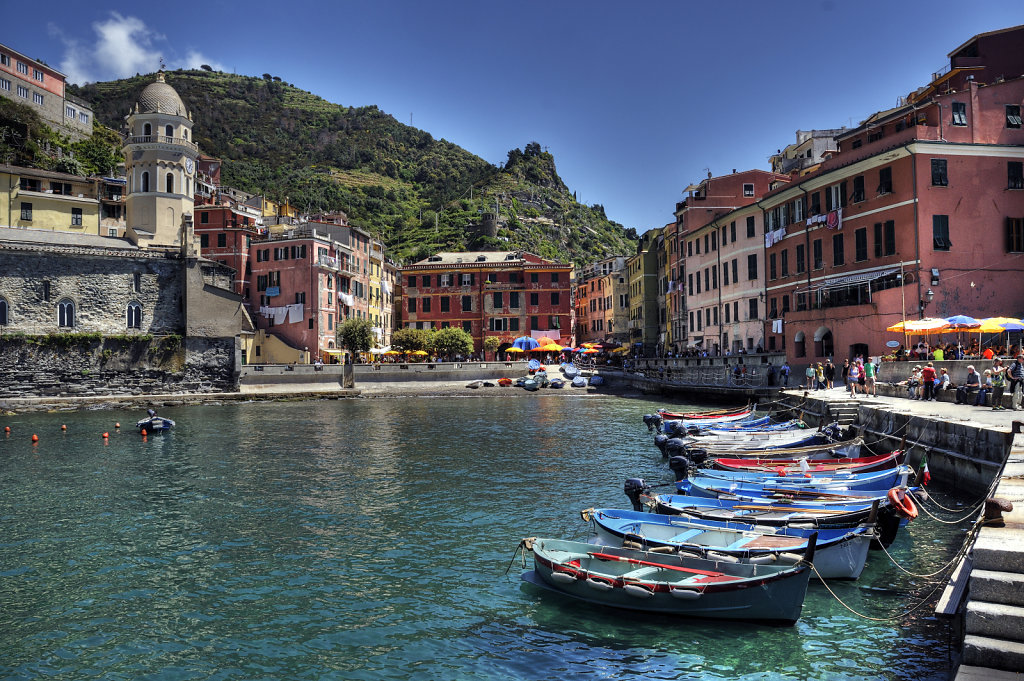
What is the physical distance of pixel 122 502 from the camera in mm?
21516

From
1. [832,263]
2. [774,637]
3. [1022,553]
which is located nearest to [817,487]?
[774,637]

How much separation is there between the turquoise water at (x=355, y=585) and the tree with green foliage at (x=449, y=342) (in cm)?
4529

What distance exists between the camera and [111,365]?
59.4 m

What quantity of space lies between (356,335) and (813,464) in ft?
183

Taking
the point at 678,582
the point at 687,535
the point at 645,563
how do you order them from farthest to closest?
the point at 687,535 → the point at 645,563 → the point at 678,582

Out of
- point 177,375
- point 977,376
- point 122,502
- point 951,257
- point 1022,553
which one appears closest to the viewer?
point 1022,553

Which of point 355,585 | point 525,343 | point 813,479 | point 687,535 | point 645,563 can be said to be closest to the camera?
point 645,563

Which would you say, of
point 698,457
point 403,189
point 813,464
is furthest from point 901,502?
point 403,189

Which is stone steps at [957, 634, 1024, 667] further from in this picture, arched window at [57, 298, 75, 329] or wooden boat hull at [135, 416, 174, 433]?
arched window at [57, 298, 75, 329]

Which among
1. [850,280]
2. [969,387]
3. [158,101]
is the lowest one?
[969,387]

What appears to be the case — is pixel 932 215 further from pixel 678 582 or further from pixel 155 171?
pixel 155 171

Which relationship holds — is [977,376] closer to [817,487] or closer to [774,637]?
[817,487]

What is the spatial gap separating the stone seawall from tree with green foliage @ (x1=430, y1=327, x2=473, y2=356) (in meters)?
20.8

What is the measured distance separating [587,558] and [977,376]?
2114 cm
